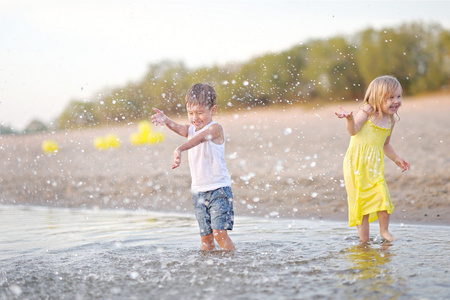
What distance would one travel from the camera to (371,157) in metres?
4.64

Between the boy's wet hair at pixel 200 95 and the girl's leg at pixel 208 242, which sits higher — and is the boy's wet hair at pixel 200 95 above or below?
above

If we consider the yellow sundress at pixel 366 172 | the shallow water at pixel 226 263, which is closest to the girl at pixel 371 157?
the yellow sundress at pixel 366 172

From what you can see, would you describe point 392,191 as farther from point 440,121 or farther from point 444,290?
point 440,121

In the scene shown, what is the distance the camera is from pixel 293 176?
337 inches

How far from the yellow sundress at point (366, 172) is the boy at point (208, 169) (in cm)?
106

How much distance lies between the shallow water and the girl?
0.21m

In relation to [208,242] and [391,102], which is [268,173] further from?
[208,242]

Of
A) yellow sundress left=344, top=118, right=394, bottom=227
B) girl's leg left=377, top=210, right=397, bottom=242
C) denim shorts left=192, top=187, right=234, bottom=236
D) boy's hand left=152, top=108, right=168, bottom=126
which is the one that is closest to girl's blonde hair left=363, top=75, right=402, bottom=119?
yellow sundress left=344, top=118, right=394, bottom=227

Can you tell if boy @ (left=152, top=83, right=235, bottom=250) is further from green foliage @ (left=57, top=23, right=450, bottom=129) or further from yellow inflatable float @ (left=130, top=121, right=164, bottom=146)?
green foliage @ (left=57, top=23, right=450, bottom=129)

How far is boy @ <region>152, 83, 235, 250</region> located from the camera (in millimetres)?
4180

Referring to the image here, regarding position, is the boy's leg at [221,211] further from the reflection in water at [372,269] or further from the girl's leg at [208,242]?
the reflection in water at [372,269]

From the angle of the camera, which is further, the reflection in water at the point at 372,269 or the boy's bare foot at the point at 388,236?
the boy's bare foot at the point at 388,236

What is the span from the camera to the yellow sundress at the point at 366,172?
4598 mm

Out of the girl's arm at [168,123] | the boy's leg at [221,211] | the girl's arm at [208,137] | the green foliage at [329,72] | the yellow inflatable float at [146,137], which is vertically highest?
the green foliage at [329,72]
